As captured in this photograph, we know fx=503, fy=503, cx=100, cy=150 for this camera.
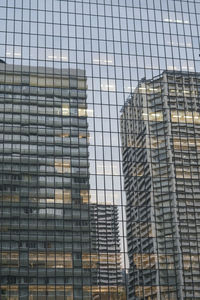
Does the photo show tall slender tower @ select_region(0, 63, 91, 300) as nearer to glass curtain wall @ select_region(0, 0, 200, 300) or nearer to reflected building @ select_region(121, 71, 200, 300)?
glass curtain wall @ select_region(0, 0, 200, 300)

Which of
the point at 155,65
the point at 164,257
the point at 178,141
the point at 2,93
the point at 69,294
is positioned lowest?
the point at 69,294

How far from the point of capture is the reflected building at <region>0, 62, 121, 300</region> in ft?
221

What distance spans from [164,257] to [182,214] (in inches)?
279

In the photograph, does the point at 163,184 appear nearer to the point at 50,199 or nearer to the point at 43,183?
the point at 50,199

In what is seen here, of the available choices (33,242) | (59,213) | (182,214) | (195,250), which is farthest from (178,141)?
(33,242)

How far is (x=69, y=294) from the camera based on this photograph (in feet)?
220

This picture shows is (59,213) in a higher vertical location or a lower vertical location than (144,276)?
higher

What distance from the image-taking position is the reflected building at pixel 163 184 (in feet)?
230

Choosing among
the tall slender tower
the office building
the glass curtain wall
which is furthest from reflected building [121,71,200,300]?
the tall slender tower

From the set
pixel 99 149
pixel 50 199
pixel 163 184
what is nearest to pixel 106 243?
pixel 50 199

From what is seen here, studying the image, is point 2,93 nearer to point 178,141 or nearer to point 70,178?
point 70,178

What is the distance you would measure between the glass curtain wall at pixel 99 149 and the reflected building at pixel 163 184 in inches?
6.4

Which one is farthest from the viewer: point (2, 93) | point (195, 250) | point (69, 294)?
point (2, 93)

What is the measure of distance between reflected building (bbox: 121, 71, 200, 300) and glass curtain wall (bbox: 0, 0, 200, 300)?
16cm
